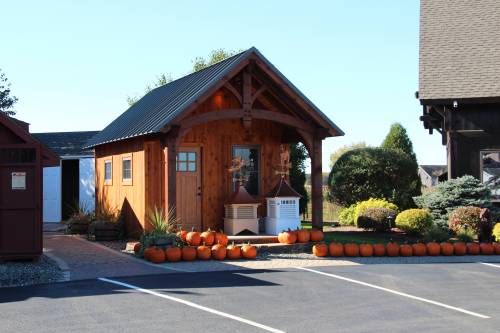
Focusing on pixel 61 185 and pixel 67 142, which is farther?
pixel 67 142

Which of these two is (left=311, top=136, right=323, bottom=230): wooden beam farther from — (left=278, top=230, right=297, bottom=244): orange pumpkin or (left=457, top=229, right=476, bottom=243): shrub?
(left=457, top=229, right=476, bottom=243): shrub

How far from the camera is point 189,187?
1783 cm

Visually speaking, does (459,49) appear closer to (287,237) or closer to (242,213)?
(242,213)

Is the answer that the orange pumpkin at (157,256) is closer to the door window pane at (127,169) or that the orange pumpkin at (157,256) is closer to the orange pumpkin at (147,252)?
the orange pumpkin at (147,252)

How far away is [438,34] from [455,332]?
16.4m

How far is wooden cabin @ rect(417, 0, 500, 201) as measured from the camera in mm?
20188

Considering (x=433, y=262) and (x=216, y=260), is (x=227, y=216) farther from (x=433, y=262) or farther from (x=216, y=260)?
(x=433, y=262)

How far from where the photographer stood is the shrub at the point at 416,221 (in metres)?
19.5

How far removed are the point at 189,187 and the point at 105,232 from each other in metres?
3.06

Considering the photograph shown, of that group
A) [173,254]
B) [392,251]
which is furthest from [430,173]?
[173,254]

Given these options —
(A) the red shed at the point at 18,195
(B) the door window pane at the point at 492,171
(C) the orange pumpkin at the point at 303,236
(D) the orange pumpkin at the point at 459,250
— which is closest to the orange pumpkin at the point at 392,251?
(D) the orange pumpkin at the point at 459,250

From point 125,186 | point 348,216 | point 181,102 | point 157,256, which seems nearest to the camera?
point 157,256

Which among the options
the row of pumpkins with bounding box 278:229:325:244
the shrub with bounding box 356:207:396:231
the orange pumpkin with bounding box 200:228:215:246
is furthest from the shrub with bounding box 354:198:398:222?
the orange pumpkin with bounding box 200:228:215:246

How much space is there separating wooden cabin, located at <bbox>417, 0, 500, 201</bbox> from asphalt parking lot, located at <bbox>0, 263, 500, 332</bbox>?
8596 millimetres
